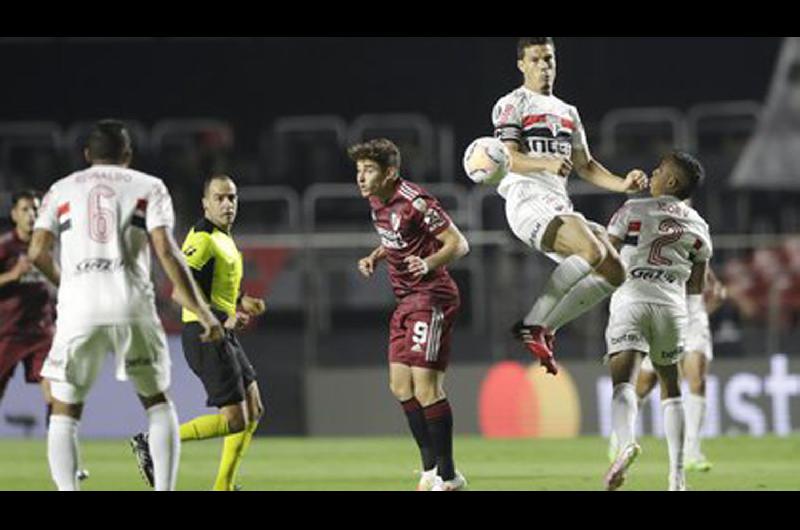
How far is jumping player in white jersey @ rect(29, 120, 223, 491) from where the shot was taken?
870 centimetres

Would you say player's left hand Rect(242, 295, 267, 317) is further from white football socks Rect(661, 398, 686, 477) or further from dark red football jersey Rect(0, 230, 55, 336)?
dark red football jersey Rect(0, 230, 55, 336)

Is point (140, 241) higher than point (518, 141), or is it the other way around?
point (518, 141)

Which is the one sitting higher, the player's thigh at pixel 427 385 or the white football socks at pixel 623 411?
the player's thigh at pixel 427 385

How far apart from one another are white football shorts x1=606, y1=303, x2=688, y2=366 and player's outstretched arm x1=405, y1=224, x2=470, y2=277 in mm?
924

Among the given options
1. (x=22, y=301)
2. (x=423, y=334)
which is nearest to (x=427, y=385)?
(x=423, y=334)

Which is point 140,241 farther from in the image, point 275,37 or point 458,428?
point 275,37

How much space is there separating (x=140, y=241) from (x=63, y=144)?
1332 cm

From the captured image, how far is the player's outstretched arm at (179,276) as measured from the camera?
861 cm

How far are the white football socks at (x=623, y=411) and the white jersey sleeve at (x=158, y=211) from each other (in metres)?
2.87

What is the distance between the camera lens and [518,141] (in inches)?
415

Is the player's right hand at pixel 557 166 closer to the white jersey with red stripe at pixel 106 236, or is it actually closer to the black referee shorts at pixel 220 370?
the black referee shorts at pixel 220 370

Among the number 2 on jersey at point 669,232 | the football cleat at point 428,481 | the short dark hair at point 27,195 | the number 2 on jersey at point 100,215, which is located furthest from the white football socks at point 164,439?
the short dark hair at point 27,195

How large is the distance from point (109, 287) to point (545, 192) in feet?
9.05

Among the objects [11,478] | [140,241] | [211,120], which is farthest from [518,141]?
[211,120]
